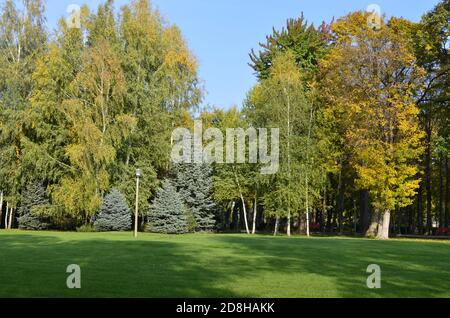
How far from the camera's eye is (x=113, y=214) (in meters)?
39.0

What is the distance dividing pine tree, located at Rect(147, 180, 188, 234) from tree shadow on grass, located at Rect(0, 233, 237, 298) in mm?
22992

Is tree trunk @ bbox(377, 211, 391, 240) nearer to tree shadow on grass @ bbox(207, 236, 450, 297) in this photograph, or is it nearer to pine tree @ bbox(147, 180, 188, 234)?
pine tree @ bbox(147, 180, 188, 234)

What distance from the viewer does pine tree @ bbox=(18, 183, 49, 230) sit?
139 ft

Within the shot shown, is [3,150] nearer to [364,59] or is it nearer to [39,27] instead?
[39,27]

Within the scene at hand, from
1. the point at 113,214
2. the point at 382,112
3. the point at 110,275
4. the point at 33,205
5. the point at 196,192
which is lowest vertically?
the point at 113,214

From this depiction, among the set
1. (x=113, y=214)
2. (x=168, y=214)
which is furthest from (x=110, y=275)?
(x=168, y=214)

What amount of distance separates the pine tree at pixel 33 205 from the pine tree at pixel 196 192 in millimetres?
10656

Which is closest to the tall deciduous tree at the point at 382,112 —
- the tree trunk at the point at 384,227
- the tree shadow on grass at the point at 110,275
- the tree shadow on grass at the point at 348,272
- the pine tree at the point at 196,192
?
the tree trunk at the point at 384,227

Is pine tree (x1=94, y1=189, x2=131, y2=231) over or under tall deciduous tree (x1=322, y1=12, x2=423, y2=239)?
under

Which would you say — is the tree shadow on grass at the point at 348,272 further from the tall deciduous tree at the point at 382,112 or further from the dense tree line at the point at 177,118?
the dense tree line at the point at 177,118

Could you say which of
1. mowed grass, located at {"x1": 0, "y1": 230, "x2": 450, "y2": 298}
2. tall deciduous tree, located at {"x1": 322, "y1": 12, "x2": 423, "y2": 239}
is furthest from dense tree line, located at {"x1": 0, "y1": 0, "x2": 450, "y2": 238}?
mowed grass, located at {"x1": 0, "y1": 230, "x2": 450, "y2": 298}

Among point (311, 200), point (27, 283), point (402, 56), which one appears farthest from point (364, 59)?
point (27, 283)

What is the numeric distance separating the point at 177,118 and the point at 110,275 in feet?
113

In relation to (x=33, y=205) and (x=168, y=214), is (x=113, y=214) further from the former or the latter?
(x=33, y=205)
